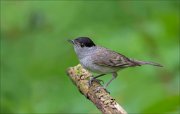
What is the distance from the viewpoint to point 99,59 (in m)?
6.70

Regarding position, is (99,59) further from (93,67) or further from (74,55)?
(74,55)

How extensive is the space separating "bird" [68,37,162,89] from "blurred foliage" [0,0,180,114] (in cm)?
8

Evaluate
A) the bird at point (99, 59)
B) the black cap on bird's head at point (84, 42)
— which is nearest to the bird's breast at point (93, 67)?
the bird at point (99, 59)

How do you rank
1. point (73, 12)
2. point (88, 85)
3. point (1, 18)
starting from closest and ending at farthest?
point (88, 85) → point (73, 12) → point (1, 18)

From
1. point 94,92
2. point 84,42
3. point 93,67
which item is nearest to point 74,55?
point 84,42

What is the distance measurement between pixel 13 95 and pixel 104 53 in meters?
1.01

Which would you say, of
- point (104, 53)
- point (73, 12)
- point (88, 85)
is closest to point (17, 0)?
point (73, 12)

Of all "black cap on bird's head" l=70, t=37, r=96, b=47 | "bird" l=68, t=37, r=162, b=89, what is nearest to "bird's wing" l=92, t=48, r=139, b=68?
"bird" l=68, t=37, r=162, b=89

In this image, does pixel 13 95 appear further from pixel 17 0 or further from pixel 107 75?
pixel 17 0

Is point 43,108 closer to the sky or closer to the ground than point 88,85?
closer to the ground

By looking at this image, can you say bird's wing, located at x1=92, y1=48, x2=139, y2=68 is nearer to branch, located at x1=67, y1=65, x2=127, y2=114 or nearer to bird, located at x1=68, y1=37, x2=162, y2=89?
bird, located at x1=68, y1=37, x2=162, y2=89

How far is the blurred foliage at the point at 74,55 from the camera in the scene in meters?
6.05

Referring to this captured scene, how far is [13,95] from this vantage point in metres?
6.41

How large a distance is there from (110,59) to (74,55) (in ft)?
1.85
